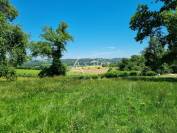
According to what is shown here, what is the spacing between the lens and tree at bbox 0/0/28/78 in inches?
1964


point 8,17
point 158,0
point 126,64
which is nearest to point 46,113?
point 158,0

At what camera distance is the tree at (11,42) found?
49.9 m

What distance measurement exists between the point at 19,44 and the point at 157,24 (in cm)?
2496

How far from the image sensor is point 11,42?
58.7 metres

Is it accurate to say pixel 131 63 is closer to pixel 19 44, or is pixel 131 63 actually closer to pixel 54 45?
pixel 54 45

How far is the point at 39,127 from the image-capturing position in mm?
8789

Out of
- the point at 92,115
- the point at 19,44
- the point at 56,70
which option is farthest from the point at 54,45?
the point at 92,115

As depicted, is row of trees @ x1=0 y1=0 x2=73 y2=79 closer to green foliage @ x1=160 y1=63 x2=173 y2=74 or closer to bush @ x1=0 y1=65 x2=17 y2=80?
bush @ x1=0 y1=65 x2=17 y2=80

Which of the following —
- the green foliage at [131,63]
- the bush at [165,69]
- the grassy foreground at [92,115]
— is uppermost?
the green foliage at [131,63]

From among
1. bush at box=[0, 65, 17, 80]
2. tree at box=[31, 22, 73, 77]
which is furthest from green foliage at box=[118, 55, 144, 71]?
bush at box=[0, 65, 17, 80]

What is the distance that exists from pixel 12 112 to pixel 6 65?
38498 millimetres

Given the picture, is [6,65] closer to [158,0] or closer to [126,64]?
[158,0]

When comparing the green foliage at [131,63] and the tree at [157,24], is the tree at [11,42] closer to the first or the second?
the tree at [157,24]

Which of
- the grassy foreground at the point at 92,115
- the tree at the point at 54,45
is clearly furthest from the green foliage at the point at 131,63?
the grassy foreground at the point at 92,115
